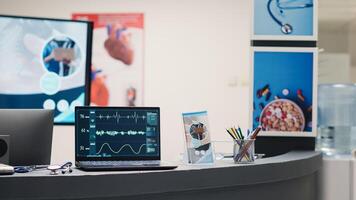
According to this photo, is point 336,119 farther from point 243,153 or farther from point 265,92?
point 243,153

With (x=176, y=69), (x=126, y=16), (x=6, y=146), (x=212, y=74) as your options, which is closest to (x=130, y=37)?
(x=126, y=16)

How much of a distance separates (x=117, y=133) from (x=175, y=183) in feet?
1.25

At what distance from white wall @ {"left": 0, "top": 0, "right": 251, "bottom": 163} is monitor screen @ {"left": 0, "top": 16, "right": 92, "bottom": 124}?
4.29 feet

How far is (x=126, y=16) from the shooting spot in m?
5.14

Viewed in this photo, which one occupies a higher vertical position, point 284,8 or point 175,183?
point 284,8

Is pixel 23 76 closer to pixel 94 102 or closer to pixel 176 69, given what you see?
pixel 94 102

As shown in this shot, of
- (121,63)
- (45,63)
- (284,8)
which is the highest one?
(284,8)

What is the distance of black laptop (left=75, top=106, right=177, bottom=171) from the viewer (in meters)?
1.99

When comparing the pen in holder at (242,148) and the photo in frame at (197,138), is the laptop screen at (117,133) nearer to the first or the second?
the photo in frame at (197,138)

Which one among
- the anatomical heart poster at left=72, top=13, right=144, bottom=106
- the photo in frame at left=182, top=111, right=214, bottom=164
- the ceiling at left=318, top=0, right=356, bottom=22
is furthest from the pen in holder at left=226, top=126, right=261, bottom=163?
the ceiling at left=318, top=0, right=356, bottom=22

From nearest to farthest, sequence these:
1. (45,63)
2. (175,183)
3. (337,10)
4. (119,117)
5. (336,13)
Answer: (175,183) → (119,117) → (45,63) → (337,10) → (336,13)

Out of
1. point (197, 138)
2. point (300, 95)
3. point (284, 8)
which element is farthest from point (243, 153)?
point (284, 8)

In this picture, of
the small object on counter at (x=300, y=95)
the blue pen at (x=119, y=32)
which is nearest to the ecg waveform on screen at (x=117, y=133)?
the small object on counter at (x=300, y=95)

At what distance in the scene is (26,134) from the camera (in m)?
2.12
